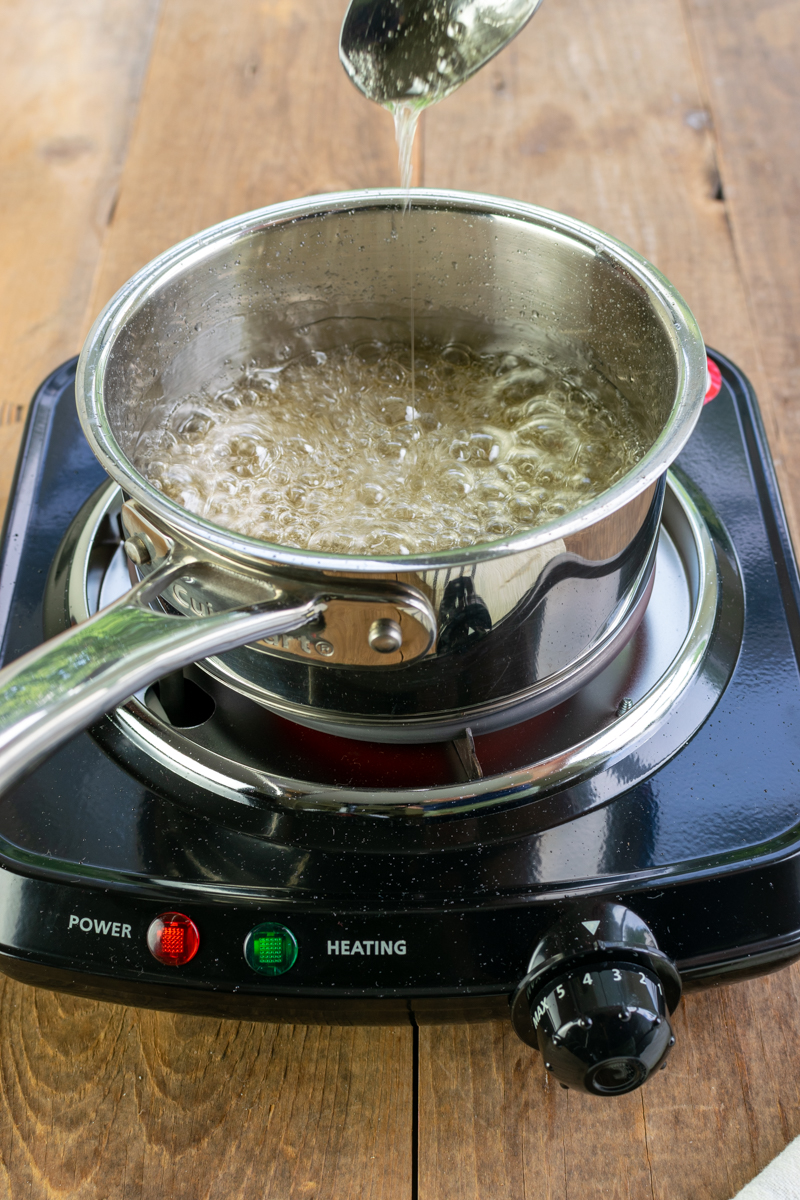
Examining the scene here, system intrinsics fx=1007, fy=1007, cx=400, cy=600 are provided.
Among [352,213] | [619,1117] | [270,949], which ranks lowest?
[619,1117]

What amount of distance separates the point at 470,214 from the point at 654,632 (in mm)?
321

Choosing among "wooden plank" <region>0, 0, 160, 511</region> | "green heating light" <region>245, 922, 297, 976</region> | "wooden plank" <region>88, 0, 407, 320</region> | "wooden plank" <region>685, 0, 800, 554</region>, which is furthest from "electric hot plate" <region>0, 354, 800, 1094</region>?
"wooden plank" <region>88, 0, 407, 320</region>

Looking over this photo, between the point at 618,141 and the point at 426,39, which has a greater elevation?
the point at 426,39

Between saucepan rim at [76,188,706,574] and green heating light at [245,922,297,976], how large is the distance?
20cm

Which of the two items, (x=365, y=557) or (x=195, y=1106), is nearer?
(x=365, y=557)

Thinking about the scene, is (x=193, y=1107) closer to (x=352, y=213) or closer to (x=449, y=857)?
(x=449, y=857)

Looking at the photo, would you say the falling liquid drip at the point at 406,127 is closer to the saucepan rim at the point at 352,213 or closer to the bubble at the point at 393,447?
the saucepan rim at the point at 352,213

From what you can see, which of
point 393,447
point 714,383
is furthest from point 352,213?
point 714,383

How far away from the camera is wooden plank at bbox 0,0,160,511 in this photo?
1.04m

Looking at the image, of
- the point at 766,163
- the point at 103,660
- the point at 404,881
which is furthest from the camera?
the point at 766,163

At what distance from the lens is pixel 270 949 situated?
0.53 meters

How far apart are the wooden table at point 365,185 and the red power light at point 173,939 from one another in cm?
11

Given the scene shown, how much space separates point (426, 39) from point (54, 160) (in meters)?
0.74

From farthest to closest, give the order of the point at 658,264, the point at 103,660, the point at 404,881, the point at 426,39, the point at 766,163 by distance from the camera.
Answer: the point at 766,163 → the point at 658,264 → the point at 426,39 → the point at 404,881 → the point at 103,660
